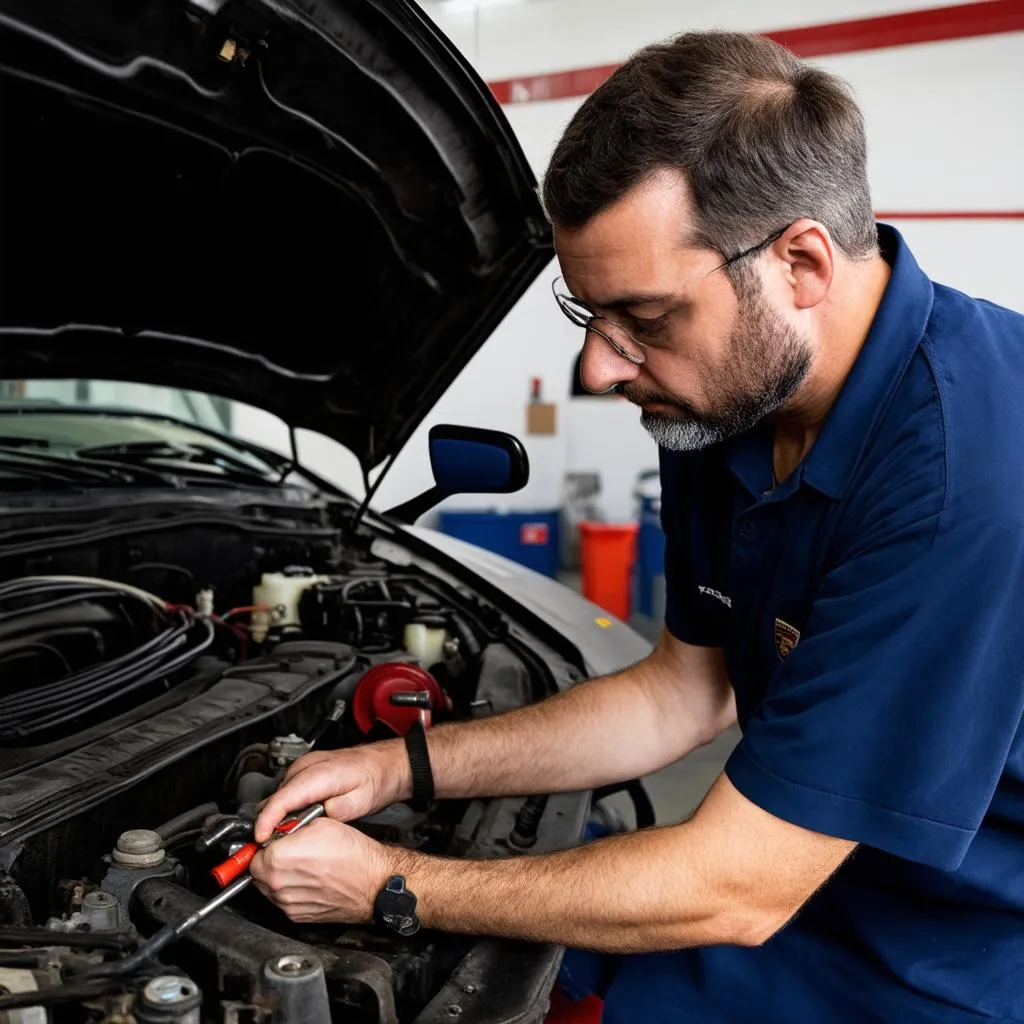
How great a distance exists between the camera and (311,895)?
3.15 feet

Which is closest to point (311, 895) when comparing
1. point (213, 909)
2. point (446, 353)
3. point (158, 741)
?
point (213, 909)

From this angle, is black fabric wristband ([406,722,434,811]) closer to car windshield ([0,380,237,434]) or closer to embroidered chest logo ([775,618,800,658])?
embroidered chest logo ([775,618,800,658])

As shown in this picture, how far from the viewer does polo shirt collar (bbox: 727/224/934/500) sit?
1042 mm

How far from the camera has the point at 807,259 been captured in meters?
1.00

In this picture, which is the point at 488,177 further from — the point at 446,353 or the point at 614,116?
the point at 614,116

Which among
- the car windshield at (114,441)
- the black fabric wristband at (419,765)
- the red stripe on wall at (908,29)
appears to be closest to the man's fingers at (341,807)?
the black fabric wristband at (419,765)

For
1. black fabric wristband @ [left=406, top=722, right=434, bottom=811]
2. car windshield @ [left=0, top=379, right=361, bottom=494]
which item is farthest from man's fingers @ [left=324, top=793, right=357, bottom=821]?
car windshield @ [left=0, top=379, right=361, bottom=494]

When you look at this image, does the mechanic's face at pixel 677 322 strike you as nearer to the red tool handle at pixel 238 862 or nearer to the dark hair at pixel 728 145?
the dark hair at pixel 728 145

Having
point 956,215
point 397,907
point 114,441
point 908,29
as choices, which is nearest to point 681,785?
point 114,441

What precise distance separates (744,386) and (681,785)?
2252 mm

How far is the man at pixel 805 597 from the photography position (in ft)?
2.95

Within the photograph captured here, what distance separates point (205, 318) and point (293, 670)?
644 millimetres

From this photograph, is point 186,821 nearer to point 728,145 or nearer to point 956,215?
point 728,145

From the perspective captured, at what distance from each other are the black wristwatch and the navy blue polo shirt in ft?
1.10
